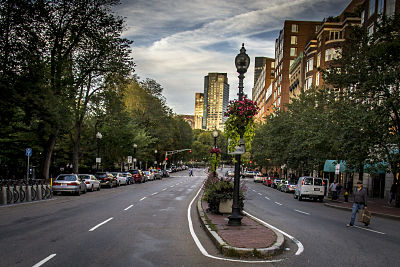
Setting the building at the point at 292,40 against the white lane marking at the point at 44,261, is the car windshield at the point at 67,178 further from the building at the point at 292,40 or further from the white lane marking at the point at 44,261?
the building at the point at 292,40

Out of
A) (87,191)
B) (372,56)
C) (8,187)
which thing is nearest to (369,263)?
(8,187)

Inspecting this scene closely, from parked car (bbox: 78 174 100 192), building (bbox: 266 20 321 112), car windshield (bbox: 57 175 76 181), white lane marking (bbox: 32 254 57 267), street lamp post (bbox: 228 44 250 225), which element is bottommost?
parked car (bbox: 78 174 100 192)

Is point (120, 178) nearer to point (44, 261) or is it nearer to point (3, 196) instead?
point (3, 196)

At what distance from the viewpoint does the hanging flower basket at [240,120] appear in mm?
12805

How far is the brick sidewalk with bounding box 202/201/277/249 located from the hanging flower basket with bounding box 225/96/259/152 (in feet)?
8.53

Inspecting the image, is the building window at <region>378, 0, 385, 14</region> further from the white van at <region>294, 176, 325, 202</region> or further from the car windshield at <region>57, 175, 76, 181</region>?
the car windshield at <region>57, 175, 76, 181</region>

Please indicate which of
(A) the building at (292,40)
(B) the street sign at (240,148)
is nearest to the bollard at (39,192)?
(B) the street sign at (240,148)

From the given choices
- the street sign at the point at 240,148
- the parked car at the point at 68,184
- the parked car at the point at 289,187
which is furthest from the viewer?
the parked car at the point at 289,187

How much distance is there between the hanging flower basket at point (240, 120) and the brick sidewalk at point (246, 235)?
2.60 m

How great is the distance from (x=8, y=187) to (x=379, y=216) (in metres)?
20.0

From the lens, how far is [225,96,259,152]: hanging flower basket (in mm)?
12805

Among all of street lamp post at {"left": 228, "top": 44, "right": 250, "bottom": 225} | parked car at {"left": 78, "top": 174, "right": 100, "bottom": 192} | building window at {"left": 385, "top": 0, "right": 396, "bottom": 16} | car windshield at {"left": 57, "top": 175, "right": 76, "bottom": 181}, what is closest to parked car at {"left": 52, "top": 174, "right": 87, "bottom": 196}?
car windshield at {"left": 57, "top": 175, "right": 76, "bottom": 181}

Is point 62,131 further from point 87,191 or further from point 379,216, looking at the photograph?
point 379,216

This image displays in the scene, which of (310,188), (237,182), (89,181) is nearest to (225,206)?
(237,182)
